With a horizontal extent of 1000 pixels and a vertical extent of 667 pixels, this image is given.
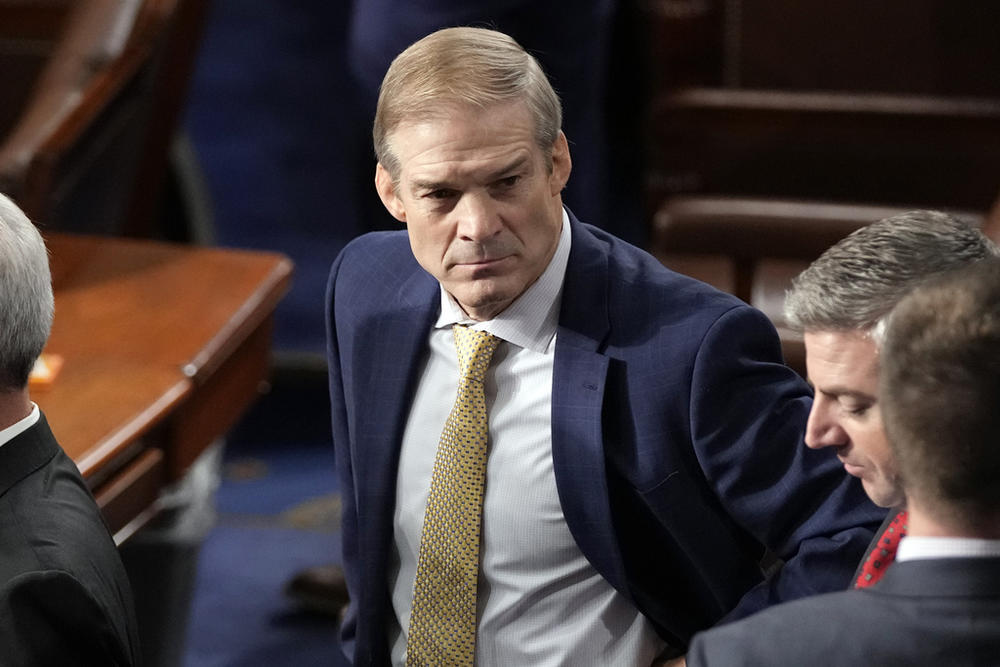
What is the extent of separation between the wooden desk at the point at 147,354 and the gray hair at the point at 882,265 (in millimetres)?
1176

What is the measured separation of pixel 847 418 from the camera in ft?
4.97

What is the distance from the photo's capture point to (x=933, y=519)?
1.25 m

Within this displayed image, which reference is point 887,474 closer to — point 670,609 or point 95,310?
point 670,609

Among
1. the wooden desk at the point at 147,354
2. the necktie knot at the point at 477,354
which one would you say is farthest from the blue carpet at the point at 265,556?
the necktie knot at the point at 477,354

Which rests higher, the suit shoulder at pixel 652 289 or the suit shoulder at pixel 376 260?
the suit shoulder at pixel 652 289

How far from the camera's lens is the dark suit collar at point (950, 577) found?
124 cm

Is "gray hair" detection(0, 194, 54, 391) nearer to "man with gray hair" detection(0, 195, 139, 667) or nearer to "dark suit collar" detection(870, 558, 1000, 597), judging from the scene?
"man with gray hair" detection(0, 195, 139, 667)

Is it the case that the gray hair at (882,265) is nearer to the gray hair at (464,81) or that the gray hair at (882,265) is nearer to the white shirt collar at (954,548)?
the white shirt collar at (954,548)

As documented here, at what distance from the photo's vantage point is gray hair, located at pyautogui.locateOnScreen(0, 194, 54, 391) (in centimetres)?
165

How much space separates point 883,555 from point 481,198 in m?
0.60

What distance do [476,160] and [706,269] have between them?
1.78 metres

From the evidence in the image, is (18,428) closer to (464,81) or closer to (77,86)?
(464,81)

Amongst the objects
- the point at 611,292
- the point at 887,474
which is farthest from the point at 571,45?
the point at 887,474

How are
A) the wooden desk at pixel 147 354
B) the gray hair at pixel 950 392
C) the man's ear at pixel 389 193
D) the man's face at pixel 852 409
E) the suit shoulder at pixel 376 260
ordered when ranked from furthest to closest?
the wooden desk at pixel 147 354 < the suit shoulder at pixel 376 260 < the man's ear at pixel 389 193 < the man's face at pixel 852 409 < the gray hair at pixel 950 392
